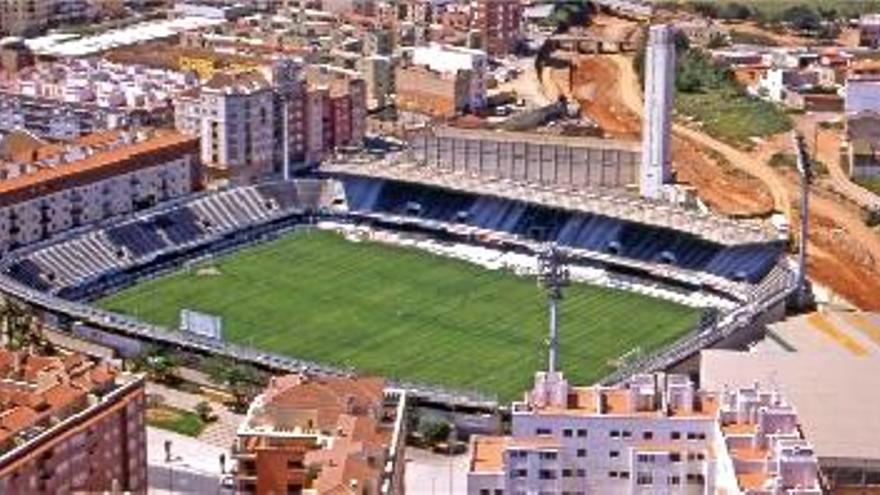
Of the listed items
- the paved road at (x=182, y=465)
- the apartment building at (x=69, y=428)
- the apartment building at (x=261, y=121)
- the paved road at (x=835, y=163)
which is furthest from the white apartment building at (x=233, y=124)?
the apartment building at (x=69, y=428)

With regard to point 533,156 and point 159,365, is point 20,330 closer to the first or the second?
point 159,365

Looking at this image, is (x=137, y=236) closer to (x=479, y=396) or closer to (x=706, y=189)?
(x=479, y=396)

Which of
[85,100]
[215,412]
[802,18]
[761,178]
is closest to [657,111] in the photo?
[761,178]

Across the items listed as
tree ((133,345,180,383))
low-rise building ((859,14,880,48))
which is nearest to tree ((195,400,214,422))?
tree ((133,345,180,383))

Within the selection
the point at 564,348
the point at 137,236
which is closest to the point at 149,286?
the point at 137,236

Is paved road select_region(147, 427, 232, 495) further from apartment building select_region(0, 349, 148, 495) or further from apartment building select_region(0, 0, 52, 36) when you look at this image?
apartment building select_region(0, 0, 52, 36)

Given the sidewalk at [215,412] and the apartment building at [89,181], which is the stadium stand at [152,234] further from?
the sidewalk at [215,412]
